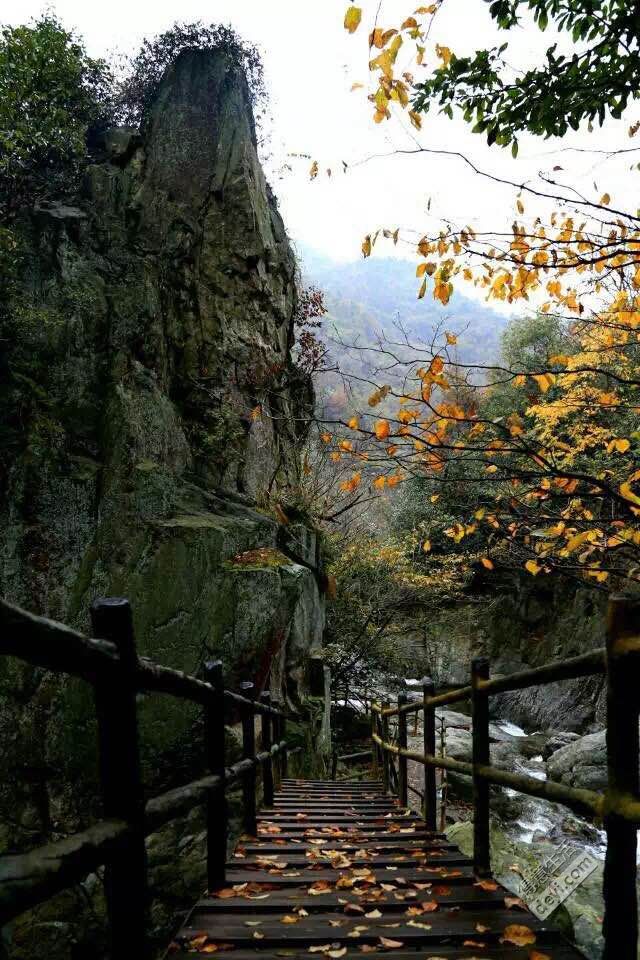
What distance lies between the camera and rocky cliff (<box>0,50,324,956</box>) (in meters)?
7.62

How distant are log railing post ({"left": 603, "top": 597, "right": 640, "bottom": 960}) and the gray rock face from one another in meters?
10.5

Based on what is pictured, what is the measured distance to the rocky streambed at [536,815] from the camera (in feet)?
19.7

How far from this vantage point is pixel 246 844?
3.90 metres

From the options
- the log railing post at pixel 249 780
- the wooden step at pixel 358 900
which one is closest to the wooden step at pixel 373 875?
the wooden step at pixel 358 900

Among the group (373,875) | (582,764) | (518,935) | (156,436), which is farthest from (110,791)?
(582,764)

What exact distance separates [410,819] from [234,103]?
13793 millimetres

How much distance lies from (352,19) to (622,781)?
3.53 m

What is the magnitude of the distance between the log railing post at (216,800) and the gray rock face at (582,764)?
9.76 meters

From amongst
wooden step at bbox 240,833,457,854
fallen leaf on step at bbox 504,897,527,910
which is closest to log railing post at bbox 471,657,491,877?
fallen leaf on step at bbox 504,897,527,910

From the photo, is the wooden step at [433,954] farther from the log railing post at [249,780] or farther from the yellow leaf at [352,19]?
the yellow leaf at [352,19]

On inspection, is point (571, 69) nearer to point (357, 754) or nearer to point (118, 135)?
point (118, 135)

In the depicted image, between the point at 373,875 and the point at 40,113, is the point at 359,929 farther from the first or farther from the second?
the point at 40,113

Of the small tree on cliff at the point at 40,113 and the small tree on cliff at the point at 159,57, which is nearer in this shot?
the small tree on cliff at the point at 40,113

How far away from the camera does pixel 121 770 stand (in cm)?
160
